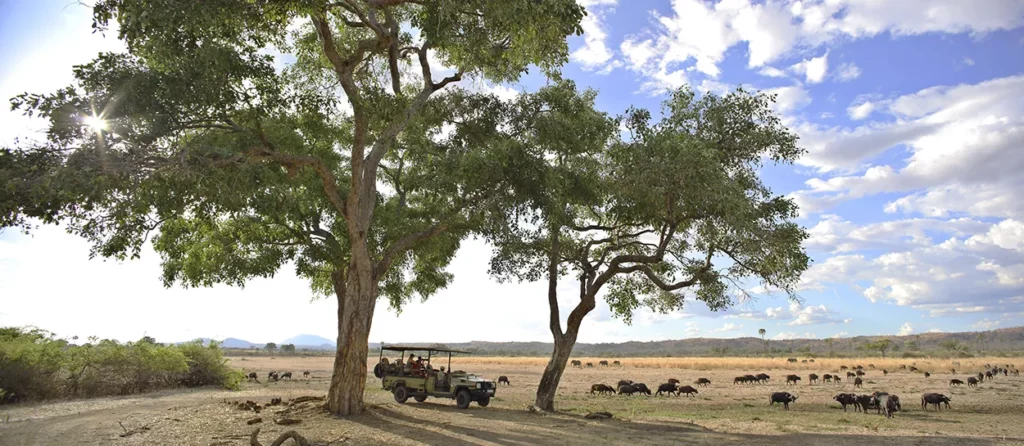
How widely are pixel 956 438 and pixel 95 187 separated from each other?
62.4ft

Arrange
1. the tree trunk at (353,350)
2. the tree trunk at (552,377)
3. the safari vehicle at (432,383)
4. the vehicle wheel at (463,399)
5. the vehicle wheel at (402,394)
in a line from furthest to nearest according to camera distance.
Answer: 1. the vehicle wheel at (402,394)
2. the safari vehicle at (432,383)
3. the vehicle wheel at (463,399)
4. the tree trunk at (552,377)
5. the tree trunk at (353,350)

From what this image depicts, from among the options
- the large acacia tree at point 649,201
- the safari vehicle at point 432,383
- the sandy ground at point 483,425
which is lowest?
the sandy ground at point 483,425

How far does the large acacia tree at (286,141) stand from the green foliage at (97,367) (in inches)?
180

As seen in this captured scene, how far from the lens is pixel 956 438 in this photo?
1455cm

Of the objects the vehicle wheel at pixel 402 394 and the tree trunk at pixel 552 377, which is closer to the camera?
the tree trunk at pixel 552 377

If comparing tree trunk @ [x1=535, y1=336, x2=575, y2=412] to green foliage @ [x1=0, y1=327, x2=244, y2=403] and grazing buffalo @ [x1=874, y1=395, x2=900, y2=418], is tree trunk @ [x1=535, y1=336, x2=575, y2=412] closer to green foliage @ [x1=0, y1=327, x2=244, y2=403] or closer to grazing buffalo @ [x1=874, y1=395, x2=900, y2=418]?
grazing buffalo @ [x1=874, y1=395, x2=900, y2=418]

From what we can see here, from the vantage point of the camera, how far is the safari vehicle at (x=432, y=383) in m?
20.5

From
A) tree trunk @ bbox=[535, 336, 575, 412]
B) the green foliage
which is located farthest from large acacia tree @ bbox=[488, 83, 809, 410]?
the green foliage

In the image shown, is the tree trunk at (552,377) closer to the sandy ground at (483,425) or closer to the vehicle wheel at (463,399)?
the sandy ground at (483,425)

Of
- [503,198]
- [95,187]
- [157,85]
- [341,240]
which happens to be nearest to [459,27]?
[503,198]

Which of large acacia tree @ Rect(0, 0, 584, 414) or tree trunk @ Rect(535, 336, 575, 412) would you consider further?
tree trunk @ Rect(535, 336, 575, 412)

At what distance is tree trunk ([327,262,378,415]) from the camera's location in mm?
15570

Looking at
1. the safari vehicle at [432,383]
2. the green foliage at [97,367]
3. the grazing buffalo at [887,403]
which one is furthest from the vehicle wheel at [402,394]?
the grazing buffalo at [887,403]

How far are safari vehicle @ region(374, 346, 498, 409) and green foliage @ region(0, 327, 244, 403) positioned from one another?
1026 centimetres
